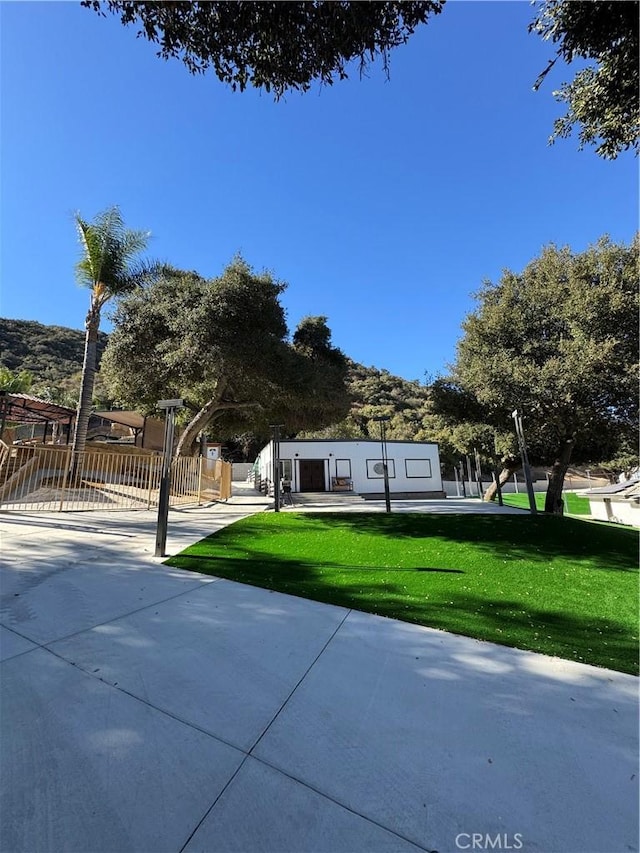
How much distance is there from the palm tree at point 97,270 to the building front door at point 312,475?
38.0 ft

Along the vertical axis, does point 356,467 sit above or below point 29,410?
below

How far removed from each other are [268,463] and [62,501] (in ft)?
44.3

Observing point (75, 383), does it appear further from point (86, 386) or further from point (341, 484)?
point (341, 484)

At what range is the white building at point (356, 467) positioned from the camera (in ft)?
70.9

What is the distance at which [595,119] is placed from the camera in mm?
4844

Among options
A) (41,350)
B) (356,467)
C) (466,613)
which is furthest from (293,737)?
(41,350)

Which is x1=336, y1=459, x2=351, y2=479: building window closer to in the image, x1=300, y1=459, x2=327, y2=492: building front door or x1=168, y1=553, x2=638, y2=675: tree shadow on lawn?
x1=300, y1=459, x2=327, y2=492: building front door

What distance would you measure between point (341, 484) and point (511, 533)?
13.5 meters

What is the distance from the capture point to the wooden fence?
9.85m

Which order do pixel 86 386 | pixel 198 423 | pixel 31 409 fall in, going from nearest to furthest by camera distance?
1. pixel 86 386
2. pixel 198 423
3. pixel 31 409

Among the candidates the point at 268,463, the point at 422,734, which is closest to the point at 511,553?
the point at 422,734

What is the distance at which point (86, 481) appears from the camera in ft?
37.5

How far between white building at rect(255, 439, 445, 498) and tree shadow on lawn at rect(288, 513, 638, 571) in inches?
423

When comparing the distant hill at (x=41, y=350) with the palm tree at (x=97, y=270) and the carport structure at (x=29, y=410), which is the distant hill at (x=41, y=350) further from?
the palm tree at (x=97, y=270)
